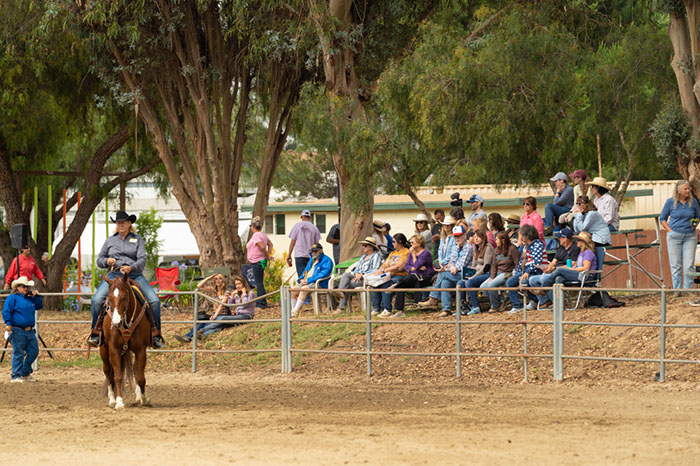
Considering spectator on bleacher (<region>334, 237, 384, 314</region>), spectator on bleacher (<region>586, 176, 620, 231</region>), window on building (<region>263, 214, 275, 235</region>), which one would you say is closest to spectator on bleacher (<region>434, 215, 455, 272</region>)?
spectator on bleacher (<region>334, 237, 384, 314</region>)

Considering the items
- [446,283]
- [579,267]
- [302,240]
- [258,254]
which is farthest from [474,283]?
[258,254]

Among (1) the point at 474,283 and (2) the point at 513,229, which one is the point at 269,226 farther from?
(1) the point at 474,283

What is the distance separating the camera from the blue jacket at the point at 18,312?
14.8 m

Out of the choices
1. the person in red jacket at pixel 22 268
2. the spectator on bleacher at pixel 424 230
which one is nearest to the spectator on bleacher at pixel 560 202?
the spectator on bleacher at pixel 424 230

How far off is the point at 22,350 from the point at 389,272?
19.4 ft

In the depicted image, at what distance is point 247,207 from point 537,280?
2232 centimetres

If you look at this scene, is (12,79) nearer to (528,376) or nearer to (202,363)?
(202,363)

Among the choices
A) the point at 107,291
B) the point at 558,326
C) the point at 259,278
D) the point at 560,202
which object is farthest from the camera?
the point at 259,278

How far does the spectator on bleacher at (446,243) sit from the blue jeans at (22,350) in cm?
658

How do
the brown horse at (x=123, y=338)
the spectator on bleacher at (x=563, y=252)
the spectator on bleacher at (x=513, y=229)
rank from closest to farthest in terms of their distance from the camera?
the brown horse at (x=123, y=338), the spectator on bleacher at (x=563, y=252), the spectator on bleacher at (x=513, y=229)

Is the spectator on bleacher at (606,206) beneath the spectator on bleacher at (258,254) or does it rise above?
above

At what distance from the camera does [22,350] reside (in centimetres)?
1493

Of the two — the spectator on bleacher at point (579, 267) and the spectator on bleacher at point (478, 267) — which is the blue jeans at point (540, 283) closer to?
the spectator on bleacher at point (579, 267)

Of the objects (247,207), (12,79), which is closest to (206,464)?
(12,79)
